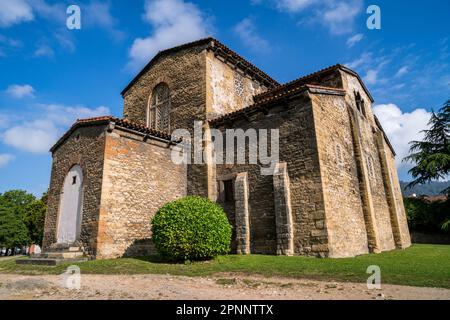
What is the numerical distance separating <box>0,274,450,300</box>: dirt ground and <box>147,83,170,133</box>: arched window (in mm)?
11072

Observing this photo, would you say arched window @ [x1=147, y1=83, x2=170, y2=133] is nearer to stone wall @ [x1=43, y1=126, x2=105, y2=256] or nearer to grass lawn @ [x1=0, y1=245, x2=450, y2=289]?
stone wall @ [x1=43, y1=126, x2=105, y2=256]

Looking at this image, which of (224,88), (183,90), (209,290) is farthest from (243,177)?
(209,290)

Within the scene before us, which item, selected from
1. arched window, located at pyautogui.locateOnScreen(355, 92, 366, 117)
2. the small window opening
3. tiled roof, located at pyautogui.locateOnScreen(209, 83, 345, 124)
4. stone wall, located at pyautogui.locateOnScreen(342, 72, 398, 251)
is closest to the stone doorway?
the small window opening

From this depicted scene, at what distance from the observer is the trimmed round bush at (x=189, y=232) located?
9445mm

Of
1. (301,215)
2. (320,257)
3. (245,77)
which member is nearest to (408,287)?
(320,257)

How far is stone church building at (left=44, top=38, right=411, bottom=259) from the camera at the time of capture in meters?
10.8

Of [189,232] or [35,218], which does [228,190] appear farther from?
[35,218]

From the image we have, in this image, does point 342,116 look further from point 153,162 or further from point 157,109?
point 157,109

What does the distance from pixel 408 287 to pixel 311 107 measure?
285 inches

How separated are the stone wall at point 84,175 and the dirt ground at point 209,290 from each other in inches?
186

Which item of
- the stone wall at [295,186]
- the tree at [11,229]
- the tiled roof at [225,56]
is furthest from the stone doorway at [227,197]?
the tree at [11,229]

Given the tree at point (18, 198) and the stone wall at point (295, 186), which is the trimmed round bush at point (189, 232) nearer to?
the stone wall at point (295, 186)

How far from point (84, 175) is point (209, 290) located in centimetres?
907

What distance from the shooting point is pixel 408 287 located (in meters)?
5.71
